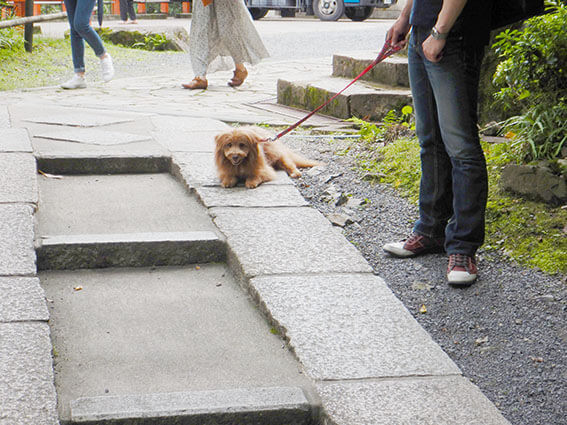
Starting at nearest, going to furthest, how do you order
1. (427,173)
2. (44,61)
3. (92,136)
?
(427,173) < (92,136) < (44,61)

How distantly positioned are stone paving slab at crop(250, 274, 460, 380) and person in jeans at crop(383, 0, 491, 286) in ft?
1.55

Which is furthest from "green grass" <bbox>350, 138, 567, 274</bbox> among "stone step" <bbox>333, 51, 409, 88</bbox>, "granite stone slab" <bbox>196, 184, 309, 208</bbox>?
"stone step" <bbox>333, 51, 409, 88</bbox>

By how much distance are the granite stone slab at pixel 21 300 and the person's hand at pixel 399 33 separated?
1.99 meters

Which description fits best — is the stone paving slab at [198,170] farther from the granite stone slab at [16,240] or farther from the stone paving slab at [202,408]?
the stone paving slab at [202,408]

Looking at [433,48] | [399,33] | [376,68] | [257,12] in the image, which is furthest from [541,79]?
[257,12]

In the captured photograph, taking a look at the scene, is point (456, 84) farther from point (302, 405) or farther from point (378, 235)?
point (302, 405)

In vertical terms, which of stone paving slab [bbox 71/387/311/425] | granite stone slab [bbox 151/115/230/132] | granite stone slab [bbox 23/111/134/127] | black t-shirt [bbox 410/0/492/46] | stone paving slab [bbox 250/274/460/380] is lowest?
stone paving slab [bbox 71/387/311/425]

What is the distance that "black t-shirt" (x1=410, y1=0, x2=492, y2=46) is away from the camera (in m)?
3.13

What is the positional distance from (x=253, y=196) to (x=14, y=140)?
190cm

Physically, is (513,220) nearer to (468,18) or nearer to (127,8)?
(468,18)

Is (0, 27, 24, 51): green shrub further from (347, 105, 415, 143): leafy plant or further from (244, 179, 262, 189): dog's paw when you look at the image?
(244, 179, 262, 189): dog's paw

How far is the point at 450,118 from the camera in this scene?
10.8 ft

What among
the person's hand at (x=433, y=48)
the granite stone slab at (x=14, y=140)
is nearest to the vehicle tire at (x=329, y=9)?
the granite stone slab at (x=14, y=140)

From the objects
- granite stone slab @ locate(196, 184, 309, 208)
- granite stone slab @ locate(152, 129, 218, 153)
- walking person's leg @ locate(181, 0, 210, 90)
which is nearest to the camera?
granite stone slab @ locate(196, 184, 309, 208)
